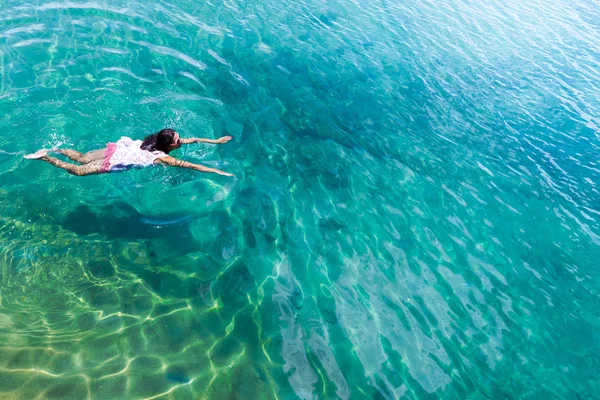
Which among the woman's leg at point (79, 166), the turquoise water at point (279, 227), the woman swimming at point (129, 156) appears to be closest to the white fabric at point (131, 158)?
the woman swimming at point (129, 156)

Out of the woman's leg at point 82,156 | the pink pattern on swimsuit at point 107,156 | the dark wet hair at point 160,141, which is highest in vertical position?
the dark wet hair at point 160,141

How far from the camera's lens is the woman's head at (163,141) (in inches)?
311

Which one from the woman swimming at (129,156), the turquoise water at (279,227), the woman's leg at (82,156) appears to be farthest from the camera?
the woman's leg at (82,156)

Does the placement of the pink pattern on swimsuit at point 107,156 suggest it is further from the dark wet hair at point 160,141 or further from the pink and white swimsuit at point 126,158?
the dark wet hair at point 160,141

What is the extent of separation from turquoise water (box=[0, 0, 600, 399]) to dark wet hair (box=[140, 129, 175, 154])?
4.02 ft

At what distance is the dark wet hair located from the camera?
7.89 m

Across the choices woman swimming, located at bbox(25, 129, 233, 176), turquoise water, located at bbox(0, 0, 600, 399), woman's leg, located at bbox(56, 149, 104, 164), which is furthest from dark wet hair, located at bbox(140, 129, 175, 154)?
A: turquoise water, located at bbox(0, 0, 600, 399)

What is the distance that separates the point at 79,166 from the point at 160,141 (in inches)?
63.9

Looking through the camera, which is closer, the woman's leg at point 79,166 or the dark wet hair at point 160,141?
the woman's leg at point 79,166

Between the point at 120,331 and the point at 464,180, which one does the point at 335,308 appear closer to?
the point at 120,331

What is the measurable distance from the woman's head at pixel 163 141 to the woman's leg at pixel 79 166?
3.16 feet

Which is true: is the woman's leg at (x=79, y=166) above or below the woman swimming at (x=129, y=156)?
below

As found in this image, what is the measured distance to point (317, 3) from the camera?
2172 cm

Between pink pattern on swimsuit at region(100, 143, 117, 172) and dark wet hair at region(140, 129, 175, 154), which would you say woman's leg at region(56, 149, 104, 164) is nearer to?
pink pattern on swimsuit at region(100, 143, 117, 172)
